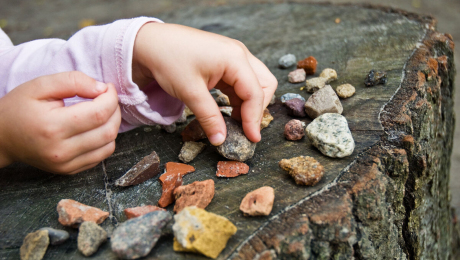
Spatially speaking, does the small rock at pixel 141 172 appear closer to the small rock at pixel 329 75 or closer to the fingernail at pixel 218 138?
the fingernail at pixel 218 138

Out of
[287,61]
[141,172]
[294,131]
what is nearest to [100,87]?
[141,172]

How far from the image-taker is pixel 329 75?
1.64m

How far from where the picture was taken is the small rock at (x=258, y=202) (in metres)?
0.91

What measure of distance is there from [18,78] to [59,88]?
1.50 ft

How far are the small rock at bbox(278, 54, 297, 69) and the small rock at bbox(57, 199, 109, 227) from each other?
1313 millimetres

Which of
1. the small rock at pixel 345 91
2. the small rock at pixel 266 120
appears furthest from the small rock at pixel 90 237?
the small rock at pixel 345 91

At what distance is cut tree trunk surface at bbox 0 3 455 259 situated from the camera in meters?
0.92

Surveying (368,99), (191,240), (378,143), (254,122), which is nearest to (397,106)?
(368,99)

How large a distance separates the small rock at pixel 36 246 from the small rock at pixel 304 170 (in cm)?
78

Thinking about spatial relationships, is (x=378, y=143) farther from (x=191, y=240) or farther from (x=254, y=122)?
(x=191, y=240)

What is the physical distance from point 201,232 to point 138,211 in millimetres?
271

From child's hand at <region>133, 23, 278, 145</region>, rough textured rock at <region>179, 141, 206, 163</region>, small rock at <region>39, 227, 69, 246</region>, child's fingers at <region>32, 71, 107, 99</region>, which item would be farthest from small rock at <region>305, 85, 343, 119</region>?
small rock at <region>39, 227, 69, 246</region>

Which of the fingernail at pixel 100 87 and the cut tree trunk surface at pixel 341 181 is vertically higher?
the fingernail at pixel 100 87

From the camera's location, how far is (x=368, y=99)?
54.9 inches
